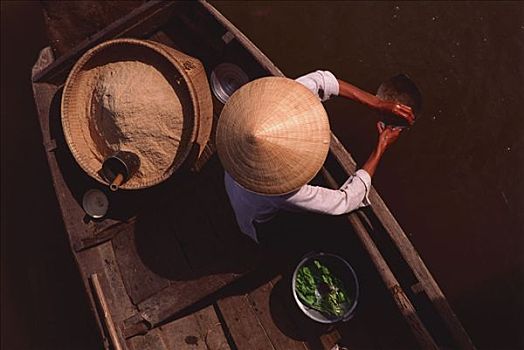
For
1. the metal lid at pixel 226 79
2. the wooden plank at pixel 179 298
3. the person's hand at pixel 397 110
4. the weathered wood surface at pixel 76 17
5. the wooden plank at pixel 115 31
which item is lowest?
the wooden plank at pixel 179 298

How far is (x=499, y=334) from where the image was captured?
12.2 ft

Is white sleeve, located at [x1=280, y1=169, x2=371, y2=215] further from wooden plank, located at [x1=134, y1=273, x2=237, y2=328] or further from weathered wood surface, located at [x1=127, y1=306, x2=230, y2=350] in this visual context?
weathered wood surface, located at [x1=127, y1=306, x2=230, y2=350]

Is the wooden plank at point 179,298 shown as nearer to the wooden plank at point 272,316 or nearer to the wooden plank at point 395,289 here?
the wooden plank at point 272,316

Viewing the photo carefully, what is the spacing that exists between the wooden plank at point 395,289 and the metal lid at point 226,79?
1.25 metres

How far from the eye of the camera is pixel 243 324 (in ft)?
10.8

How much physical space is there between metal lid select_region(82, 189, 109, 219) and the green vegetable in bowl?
4.58ft

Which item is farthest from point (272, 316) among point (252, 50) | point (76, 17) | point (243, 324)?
point (76, 17)

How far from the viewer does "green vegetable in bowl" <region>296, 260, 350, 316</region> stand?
3.08 metres

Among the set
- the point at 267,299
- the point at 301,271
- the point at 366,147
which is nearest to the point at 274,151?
the point at 301,271

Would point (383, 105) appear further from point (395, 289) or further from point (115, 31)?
point (115, 31)

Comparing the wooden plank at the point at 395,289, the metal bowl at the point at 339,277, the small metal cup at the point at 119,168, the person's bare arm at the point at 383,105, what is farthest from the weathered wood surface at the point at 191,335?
the person's bare arm at the point at 383,105

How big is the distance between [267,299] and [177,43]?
197cm

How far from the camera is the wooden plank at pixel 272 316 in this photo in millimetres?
3213

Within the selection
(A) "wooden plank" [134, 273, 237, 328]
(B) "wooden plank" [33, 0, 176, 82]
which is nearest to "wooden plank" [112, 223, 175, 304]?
(A) "wooden plank" [134, 273, 237, 328]
